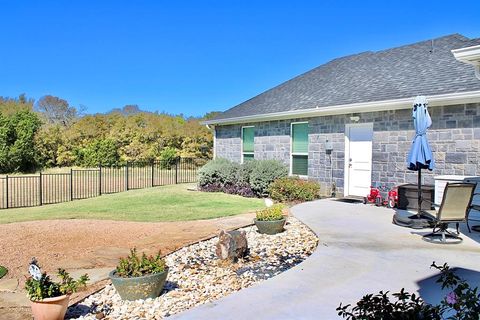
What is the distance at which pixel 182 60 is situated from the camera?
24.9m

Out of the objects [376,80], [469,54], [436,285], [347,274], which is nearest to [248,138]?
[376,80]

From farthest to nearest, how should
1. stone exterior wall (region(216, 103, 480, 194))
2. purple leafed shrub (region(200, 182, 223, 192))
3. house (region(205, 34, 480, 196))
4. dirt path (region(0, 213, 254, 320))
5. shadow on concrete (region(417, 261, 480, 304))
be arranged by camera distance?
purple leafed shrub (region(200, 182, 223, 192)) < house (region(205, 34, 480, 196)) < stone exterior wall (region(216, 103, 480, 194)) < dirt path (region(0, 213, 254, 320)) < shadow on concrete (region(417, 261, 480, 304))

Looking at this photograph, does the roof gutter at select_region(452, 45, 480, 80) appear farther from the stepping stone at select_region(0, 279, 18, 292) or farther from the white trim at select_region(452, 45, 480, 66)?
the stepping stone at select_region(0, 279, 18, 292)

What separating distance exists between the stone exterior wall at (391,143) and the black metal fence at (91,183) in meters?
7.01

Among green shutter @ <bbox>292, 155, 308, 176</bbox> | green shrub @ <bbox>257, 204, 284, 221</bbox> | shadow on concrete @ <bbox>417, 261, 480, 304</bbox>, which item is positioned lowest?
shadow on concrete @ <bbox>417, 261, 480, 304</bbox>

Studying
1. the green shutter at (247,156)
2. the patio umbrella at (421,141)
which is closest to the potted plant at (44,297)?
the patio umbrella at (421,141)

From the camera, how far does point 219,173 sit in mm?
14578

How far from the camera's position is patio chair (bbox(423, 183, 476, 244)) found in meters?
5.94

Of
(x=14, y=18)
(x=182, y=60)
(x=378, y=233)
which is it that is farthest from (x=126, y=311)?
(x=182, y=60)

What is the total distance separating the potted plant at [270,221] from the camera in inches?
279

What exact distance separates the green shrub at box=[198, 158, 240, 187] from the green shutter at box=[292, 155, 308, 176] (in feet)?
7.06

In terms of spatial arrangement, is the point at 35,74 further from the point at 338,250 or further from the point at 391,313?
the point at 391,313

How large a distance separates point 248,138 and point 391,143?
6437 millimetres

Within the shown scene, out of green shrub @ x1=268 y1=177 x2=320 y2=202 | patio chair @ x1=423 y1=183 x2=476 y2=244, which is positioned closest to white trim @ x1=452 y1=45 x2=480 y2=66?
patio chair @ x1=423 y1=183 x2=476 y2=244
